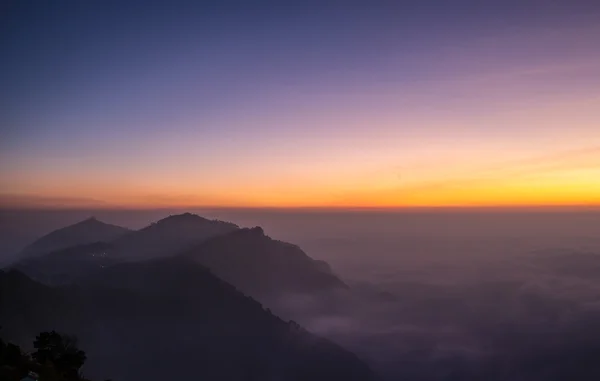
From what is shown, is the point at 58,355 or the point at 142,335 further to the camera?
the point at 142,335

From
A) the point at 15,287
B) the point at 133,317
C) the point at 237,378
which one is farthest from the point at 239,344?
the point at 15,287

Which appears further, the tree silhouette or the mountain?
the mountain

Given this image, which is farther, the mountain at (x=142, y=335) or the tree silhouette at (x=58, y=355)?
the mountain at (x=142, y=335)

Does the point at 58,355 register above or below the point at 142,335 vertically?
above

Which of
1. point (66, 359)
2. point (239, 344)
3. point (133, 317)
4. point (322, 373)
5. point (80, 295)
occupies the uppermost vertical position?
point (66, 359)

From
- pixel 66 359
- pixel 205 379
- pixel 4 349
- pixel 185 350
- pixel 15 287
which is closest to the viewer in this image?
pixel 4 349

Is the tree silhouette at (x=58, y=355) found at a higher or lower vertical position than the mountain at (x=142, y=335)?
higher

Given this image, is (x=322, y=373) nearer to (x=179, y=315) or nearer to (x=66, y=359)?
(x=179, y=315)

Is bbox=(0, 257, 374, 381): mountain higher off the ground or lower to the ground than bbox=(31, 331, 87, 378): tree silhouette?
lower
